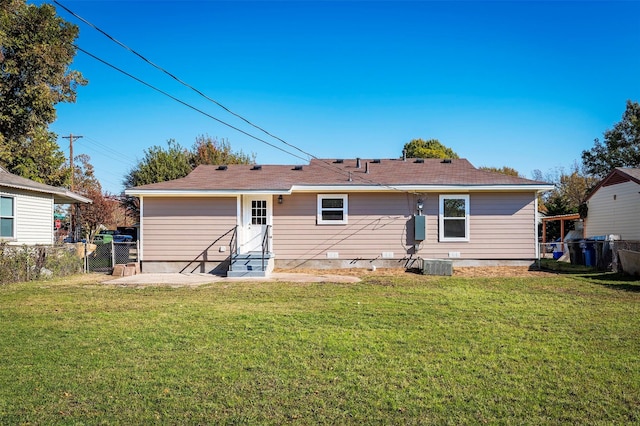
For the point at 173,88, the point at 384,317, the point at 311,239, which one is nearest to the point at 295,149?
the point at 311,239

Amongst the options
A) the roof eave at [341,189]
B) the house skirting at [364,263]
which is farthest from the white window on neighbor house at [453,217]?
the house skirting at [364,263]

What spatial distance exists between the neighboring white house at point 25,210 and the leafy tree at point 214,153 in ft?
52.2

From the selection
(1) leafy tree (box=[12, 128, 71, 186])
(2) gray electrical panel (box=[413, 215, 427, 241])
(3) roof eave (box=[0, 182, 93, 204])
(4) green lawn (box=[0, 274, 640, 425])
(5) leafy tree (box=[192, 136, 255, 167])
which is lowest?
(4) green lawn (box=[0, 274, 640, 425])

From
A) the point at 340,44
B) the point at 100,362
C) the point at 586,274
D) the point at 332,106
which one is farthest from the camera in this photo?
the point at 332,106

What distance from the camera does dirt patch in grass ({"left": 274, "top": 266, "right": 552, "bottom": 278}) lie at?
13.4m

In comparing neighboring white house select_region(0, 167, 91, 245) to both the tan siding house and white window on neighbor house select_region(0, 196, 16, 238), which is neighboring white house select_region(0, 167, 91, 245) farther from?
the tan siding house

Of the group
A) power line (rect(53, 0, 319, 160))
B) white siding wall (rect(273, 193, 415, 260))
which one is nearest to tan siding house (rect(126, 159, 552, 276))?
white siding wall (rect(273, 193, 415, 260))

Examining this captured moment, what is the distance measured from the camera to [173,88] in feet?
30.5

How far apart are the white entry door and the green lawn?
5977mm

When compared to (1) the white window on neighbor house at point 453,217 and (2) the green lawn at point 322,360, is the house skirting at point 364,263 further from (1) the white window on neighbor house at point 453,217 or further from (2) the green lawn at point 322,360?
(2) the green lawn at point 322,360

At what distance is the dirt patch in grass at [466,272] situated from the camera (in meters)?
13.4

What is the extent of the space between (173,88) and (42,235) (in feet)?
32.4

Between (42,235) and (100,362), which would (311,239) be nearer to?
(42,235)

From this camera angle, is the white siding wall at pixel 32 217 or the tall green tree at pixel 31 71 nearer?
the white siding wall at pixel 32 217
